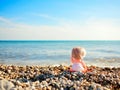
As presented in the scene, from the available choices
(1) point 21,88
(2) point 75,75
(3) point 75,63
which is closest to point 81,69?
(3) point 75,63

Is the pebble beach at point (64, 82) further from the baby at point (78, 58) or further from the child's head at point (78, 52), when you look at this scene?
the child's head at point (78, 52)

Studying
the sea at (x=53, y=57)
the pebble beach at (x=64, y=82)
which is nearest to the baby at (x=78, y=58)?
the pebble beach at (x=64, y=82)

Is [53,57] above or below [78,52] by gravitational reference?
below

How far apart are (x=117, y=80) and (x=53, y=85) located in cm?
208

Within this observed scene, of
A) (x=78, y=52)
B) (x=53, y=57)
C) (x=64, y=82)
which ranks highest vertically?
(x=78, y=52)

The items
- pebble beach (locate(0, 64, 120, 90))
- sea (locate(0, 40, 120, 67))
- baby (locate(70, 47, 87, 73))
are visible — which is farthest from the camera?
sea (locate(0, 40, 120, 67))

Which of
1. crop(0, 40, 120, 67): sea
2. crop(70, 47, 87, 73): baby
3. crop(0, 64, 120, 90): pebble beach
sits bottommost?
crop(0, 40, 120, 67): sea

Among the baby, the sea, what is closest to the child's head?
the baby

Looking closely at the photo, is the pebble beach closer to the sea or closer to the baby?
the baby

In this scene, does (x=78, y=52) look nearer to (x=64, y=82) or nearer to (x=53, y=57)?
(x=64, y=82)

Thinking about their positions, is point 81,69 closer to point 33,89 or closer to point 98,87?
point 98,87

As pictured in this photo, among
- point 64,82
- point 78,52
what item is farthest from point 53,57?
point 64,82

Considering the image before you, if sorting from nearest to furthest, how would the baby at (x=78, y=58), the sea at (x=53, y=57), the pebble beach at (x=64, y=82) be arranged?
1. the pebble beach at (x=64, y=82)
2. the baby at (x=78, y=58)
3. the sea at (x=53, y=57)

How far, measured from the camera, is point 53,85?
6.69m
